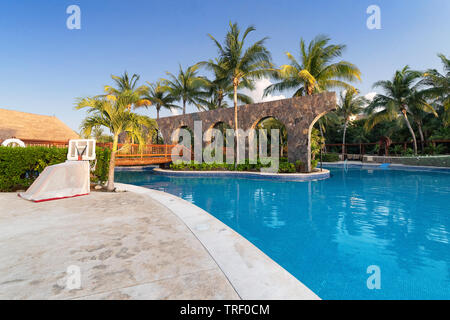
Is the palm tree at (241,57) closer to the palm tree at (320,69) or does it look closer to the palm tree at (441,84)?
the palm tree at (320,69)

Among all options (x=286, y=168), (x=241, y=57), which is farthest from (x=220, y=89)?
(x=286, y=168)

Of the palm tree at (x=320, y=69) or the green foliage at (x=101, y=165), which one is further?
the palm tree at (x=320, y=69)

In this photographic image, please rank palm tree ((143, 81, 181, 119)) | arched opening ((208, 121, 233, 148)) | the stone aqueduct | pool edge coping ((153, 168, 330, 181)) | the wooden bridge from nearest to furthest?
pool edge coping ((153, 168, 330, 181)), the stone aqueduct, the wooden bridge, arched opening ((208, 121, 233, 148)), palm tree ((143, 81, 181, 119))

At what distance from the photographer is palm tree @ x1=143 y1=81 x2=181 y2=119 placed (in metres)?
22.6

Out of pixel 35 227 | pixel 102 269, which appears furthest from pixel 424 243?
pixel 35 227

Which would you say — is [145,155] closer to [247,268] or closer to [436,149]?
[247,268]

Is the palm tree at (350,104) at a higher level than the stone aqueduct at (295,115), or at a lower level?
higher

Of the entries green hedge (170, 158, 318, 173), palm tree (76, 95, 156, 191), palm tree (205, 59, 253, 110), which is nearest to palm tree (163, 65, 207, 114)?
palm tree (205, 59, 253, 110)

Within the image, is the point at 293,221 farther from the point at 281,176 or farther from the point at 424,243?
the point at 281,176

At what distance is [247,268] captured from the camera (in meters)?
2.30

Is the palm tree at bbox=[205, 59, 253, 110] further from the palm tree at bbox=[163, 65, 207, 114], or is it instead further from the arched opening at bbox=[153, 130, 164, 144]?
the arched opening at bbox=[153, 130, 164, 144]

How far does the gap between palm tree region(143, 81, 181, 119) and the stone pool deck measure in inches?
801

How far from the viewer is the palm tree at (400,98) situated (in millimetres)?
19469

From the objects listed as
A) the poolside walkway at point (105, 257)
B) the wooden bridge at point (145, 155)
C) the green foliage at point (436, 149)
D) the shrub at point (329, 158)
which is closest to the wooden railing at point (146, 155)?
the wooden bridge at point (145, 155)
